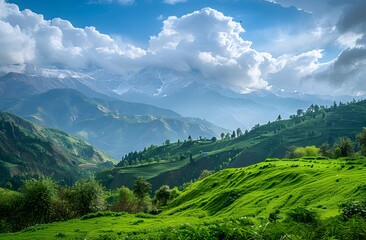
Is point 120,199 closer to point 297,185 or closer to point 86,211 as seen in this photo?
point 86,211

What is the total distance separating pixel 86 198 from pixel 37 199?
14.9 metres

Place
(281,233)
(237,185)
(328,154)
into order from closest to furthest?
(281,233), (237,185), (328,154)

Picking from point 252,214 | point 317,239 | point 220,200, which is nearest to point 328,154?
point 220,200

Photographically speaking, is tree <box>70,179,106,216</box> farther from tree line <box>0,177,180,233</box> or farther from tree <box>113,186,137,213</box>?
tree <box>113,186,137,213</box>

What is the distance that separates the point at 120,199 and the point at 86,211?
2214 inches

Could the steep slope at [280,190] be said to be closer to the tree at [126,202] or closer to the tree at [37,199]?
the tree at [37,199]

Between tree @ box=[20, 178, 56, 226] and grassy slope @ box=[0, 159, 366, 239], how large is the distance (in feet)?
124

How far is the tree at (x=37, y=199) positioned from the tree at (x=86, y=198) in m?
7.12

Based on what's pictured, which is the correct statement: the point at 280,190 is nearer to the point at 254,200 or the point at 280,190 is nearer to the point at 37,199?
the point at 254,200

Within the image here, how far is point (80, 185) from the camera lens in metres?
115

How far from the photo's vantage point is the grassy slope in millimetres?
54750

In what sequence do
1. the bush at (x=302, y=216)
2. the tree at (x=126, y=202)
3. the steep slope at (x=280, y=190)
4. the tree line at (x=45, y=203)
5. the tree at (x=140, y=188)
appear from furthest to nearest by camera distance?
1. the tree at (x=140, y=188)
2. the tree at (x=126, y=202)
3. the tree line at (x=45, y=203)
4. the steep slope at (x=280, y=190)
5. the bush at (x=302, y=216)

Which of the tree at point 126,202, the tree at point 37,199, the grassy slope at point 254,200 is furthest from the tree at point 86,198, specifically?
the tree at point 126,202

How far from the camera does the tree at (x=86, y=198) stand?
111062 mm
